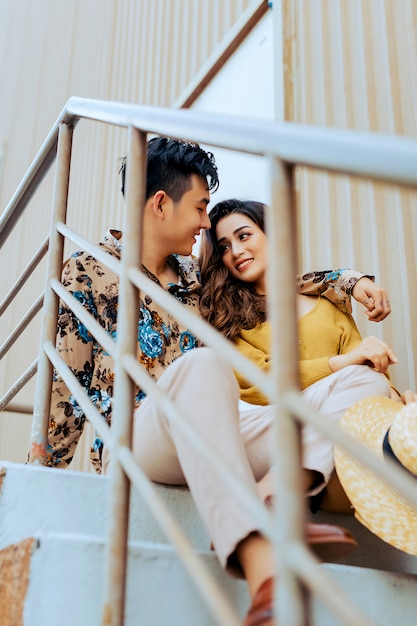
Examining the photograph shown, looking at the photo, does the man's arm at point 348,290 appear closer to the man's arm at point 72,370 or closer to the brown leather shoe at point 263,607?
the man's arm at point 72,370

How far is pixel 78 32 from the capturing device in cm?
531

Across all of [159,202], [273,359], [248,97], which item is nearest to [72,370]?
[159,202]

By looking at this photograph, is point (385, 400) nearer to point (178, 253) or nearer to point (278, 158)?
point (278, 158)

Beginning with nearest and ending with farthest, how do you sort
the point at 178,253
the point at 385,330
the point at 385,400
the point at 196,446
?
1. the point at 196,446
2. the point at 385,400
3. the point at 178,253
4. the point at 385,330

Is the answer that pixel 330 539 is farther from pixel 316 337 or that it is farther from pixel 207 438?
pixel 316 337

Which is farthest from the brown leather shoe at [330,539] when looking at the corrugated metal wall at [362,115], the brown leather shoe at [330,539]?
the corrugated metal wall at [362,115]

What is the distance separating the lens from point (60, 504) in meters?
1.06

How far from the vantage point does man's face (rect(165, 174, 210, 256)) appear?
1805 mm

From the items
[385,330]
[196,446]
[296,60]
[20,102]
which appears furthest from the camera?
[20,102]

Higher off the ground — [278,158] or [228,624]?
[278,158]

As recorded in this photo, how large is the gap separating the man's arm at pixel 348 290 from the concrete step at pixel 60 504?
0.82 m

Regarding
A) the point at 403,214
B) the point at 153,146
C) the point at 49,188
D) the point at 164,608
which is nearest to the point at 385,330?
the point at 403,214

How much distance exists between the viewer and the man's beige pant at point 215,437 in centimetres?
84

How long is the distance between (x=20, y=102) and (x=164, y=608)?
6109 mm
